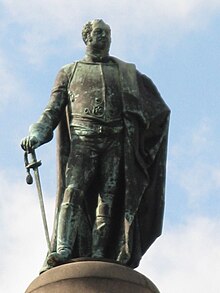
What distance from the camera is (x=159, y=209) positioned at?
13.8 meters

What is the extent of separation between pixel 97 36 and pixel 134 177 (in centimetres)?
195

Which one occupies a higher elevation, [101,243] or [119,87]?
[119,87]

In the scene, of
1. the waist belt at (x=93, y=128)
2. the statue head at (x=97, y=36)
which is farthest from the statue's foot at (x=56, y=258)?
the statue head at (x=97, y=36)

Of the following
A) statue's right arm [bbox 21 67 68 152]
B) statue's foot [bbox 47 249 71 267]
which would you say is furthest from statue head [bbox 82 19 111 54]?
statue's foot [bbox 47 249 71 267]

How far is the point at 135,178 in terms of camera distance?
13562 mm

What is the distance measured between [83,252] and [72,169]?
1.02 metres

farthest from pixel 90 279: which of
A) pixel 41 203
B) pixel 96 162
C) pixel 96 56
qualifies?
pixel 96 56

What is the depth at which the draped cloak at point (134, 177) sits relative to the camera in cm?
1329

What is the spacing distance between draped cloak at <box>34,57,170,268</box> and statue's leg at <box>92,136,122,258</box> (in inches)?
3.5

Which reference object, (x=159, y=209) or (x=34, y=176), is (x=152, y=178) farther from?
(x=34, y=176)

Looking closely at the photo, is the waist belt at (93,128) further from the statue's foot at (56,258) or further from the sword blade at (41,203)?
the statue's foot at (56,258)

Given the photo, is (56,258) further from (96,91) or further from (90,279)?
(96,91)

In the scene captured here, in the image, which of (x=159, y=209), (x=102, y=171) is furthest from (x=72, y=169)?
(x=159, y=209)

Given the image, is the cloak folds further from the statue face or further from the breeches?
the statue face
